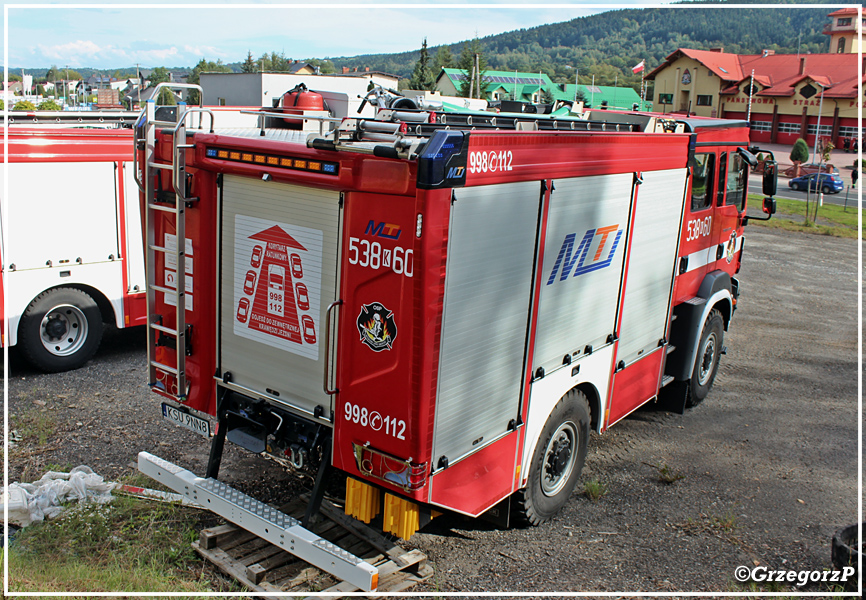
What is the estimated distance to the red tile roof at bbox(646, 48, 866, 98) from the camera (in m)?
58.4

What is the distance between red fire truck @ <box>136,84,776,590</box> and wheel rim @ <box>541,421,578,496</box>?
2cm

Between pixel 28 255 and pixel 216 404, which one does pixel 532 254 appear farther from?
pixel 28 255

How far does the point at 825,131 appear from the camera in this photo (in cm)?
5944

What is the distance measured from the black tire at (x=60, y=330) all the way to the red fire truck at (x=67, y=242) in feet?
0.04

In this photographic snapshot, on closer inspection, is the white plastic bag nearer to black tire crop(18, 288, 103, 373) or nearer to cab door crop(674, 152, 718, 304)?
black tire crop(18, 288, 103, 373)

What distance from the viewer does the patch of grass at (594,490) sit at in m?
5.96

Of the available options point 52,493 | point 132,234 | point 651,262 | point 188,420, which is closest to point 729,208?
point 651,262

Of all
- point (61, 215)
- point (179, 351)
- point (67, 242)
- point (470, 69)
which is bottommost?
point (179, 351)

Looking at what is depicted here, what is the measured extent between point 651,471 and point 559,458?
4.89 feet

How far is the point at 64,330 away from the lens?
8.65 m

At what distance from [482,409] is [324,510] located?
1556mm

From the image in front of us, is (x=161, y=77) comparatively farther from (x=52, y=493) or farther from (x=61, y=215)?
(x=52, y=493)

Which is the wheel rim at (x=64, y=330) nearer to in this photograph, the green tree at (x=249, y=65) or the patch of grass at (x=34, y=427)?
the patch of grass at (x=34, y=427)

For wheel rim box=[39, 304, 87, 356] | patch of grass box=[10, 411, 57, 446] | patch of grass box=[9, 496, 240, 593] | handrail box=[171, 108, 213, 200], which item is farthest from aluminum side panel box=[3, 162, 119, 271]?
handrail box=[171, 108, 213, 200]
